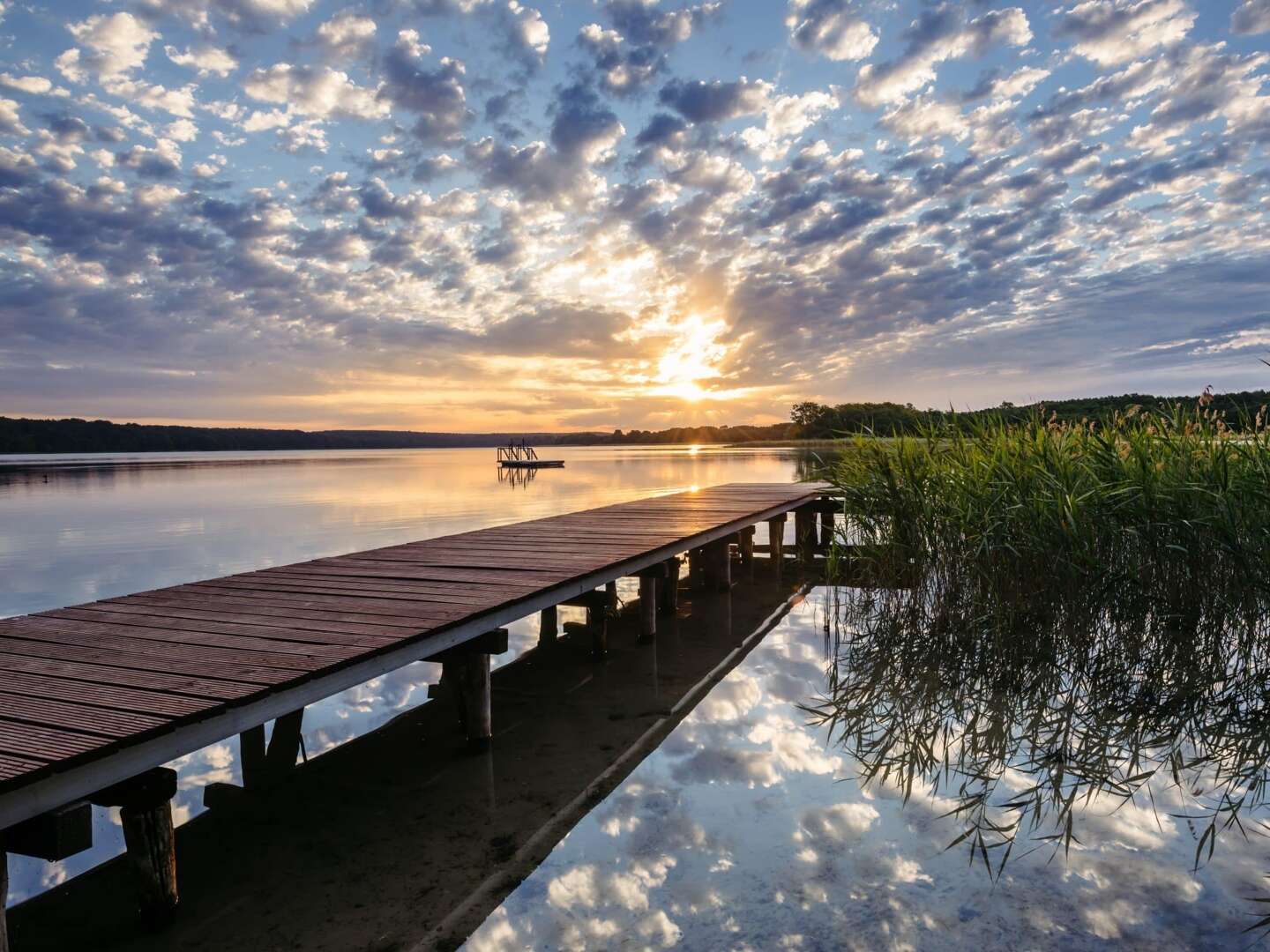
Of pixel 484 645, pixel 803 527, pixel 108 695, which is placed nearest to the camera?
pixel 108 695

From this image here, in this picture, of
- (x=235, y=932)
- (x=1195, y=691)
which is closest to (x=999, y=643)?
(x=1195, y=691)

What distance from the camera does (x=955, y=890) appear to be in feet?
10.1

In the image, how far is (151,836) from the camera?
2826 mm

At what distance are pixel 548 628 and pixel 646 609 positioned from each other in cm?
99

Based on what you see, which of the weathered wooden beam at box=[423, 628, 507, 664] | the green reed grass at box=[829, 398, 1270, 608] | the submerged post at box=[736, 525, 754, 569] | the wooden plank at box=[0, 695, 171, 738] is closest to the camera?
the wooden plank at box=[0, 695, 171, 738]

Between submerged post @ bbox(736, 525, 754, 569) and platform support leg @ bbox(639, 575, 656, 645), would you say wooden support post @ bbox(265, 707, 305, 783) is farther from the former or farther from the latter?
submerged post @ bbox(736, 525, 754, 569)

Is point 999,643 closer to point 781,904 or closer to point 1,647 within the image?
point 781,904

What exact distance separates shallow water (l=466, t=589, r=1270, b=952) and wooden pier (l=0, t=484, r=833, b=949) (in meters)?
1.20

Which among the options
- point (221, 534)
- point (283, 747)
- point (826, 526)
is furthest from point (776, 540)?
point (221, 534)

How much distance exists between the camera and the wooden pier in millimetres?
2525

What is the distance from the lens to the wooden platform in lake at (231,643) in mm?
2588

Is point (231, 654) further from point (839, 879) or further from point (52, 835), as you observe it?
point (839, 879)

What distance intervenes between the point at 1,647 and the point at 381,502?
20.7 metres

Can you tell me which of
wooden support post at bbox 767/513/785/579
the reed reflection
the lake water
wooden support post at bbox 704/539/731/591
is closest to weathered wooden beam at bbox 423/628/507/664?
the lake water
